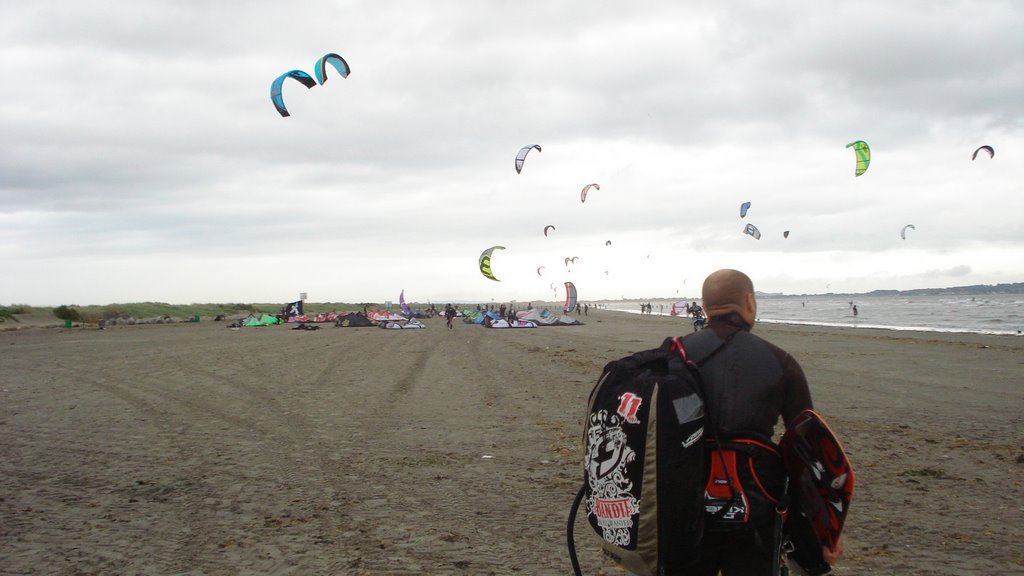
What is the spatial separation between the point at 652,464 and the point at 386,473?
15.5ft

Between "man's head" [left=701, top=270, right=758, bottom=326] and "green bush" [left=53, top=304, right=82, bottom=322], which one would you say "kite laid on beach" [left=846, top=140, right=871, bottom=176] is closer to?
"man's head" [left=701, top=270, right=758, bottom=326]

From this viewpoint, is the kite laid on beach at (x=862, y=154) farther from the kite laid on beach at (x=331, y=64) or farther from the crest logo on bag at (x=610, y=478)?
the crest logo on bag at (x=610, y=478)

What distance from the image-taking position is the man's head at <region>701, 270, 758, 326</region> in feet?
8.34

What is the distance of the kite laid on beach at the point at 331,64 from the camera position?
14.4m

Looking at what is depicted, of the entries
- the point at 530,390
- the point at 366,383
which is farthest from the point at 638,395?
the point at 366,383

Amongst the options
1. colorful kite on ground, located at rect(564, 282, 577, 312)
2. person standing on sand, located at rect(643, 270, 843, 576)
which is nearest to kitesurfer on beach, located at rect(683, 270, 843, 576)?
person standing on sand, located at rect(643, 270, 843, 576)

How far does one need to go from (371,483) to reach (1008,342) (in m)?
26.2

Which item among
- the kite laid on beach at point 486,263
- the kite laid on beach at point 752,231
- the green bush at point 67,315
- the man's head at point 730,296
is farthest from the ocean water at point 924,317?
the green bush at point 67,315

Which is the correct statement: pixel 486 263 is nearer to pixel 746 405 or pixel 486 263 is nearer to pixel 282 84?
pixel 282 84

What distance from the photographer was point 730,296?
2.56 metres

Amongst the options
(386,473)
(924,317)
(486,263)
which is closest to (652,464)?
(386,473)

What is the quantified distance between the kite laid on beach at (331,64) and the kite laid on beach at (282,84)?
311 mm

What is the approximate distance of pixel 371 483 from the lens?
610 centimetres

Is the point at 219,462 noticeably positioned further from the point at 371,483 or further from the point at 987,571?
the point at 987,571
